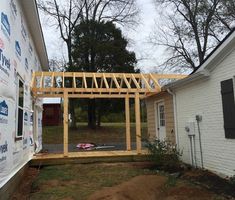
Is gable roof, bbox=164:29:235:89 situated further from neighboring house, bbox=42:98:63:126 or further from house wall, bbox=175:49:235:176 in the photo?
neighboring house, bbox=42:98:63:126

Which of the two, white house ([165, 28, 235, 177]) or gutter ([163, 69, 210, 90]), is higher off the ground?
gutter ([163, 69, 210, 90])

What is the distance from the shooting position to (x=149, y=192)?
712 centimetres

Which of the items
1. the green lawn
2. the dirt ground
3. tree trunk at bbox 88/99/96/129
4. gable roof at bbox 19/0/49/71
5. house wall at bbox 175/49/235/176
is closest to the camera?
the dirt ground

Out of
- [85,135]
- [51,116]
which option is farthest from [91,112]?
[51,116]

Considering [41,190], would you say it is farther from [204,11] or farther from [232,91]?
[204,11]

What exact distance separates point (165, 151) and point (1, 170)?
5937 mm

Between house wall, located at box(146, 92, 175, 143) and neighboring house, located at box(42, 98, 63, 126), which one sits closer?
house wall, located at box(146, 92, 175, 143)

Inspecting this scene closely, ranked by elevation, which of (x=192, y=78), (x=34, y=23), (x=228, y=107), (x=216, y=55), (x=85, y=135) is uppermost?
(x=34, y=23)

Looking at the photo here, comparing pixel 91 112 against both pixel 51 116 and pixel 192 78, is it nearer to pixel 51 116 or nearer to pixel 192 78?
pixel 51 116

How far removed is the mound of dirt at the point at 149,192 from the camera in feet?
21.9

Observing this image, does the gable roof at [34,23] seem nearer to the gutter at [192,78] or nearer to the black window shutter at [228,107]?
the gutter at [192,78]

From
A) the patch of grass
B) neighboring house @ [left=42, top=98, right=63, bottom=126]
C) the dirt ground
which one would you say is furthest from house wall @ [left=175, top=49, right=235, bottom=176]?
neighboring house @ [left=42, top=98, right=63, bottom=126]

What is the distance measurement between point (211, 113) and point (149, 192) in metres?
3.21

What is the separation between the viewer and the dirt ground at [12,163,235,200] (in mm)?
6855
